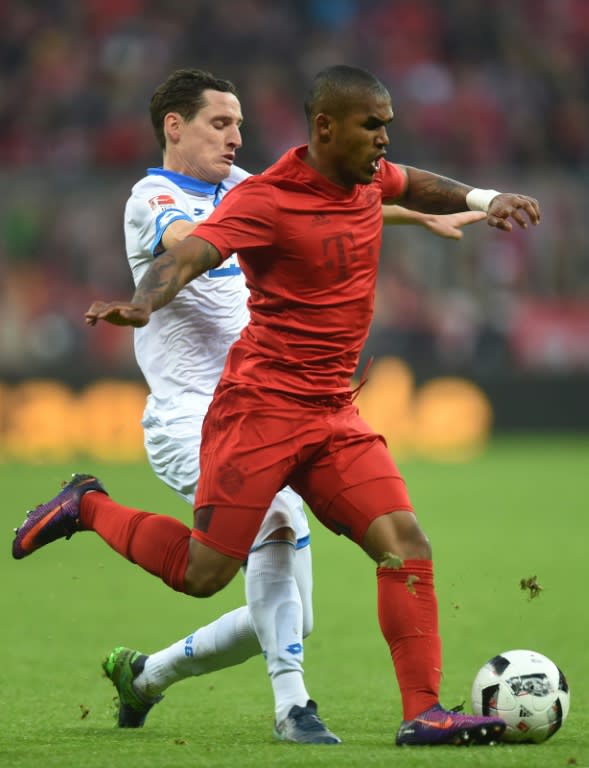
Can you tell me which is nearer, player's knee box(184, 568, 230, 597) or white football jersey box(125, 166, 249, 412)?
player's knee box(184, 568, 230, 597)

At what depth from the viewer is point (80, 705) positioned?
570 centimetres

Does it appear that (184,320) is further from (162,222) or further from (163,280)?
(163,280)

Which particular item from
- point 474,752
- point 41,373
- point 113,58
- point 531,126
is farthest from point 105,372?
point 474,752

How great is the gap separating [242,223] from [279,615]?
51.6 inches

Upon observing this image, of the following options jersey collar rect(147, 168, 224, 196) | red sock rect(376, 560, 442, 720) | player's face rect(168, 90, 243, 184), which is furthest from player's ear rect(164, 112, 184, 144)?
red sock rect(376, 560, 442, 720)

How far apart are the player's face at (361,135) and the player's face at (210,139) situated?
84cm

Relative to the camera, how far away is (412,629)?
15.4 feet

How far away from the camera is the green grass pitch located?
4637mm

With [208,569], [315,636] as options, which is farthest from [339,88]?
[315,636]

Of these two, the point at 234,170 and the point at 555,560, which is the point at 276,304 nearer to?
the point at 234,170

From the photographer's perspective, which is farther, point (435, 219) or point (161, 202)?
point (435, 219)

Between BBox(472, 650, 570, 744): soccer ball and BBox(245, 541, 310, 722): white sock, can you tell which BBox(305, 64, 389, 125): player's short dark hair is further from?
BBox(472, 650, 570, 744): soccer ball

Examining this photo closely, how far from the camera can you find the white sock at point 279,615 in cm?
493

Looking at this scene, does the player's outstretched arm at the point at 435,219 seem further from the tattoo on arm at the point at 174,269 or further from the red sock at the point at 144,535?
A: the red sock at the point at 144,535
